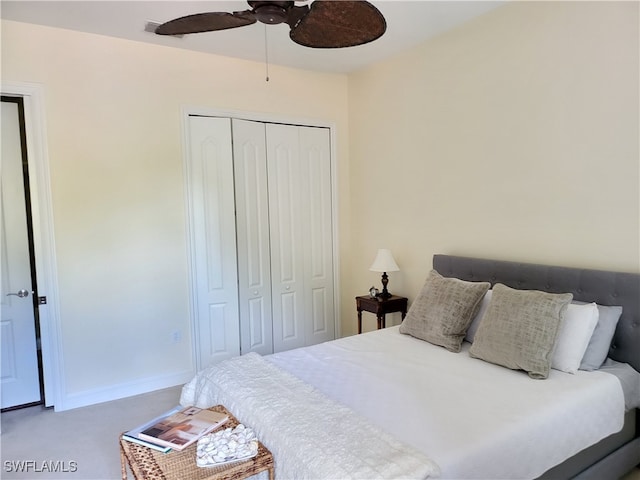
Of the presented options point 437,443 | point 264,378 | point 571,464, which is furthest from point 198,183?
point 571,464

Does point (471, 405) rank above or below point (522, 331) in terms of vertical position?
below

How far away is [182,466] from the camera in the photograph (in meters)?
1.65

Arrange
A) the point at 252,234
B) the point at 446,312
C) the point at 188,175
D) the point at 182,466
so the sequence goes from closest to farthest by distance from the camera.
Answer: the point at 182,466 < the point at 446,312 < the point at 188,175 < the point at 252,234

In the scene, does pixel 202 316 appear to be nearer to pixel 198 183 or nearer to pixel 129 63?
pixel 198 183

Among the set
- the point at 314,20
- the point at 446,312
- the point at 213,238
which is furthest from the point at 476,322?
the point at 213,238

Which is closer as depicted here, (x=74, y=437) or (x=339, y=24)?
(x=339, y=24)

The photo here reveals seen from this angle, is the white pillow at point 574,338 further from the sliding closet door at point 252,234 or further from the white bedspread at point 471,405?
the sliding closet door at point 252,234

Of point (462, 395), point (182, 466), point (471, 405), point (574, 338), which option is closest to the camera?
point (182, 466)

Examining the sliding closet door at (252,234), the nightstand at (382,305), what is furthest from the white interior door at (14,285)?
the nightstand at (382,305)

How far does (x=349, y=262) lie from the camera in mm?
4754

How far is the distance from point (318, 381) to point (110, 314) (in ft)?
6.78

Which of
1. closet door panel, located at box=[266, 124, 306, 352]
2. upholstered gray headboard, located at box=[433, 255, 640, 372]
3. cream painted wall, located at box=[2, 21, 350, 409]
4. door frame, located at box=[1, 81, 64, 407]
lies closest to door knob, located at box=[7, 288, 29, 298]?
door frame, located at box=[1, 81, 64, 407]

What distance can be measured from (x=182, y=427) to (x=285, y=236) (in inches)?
103

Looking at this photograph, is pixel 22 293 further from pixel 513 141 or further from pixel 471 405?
pixel 513 141
